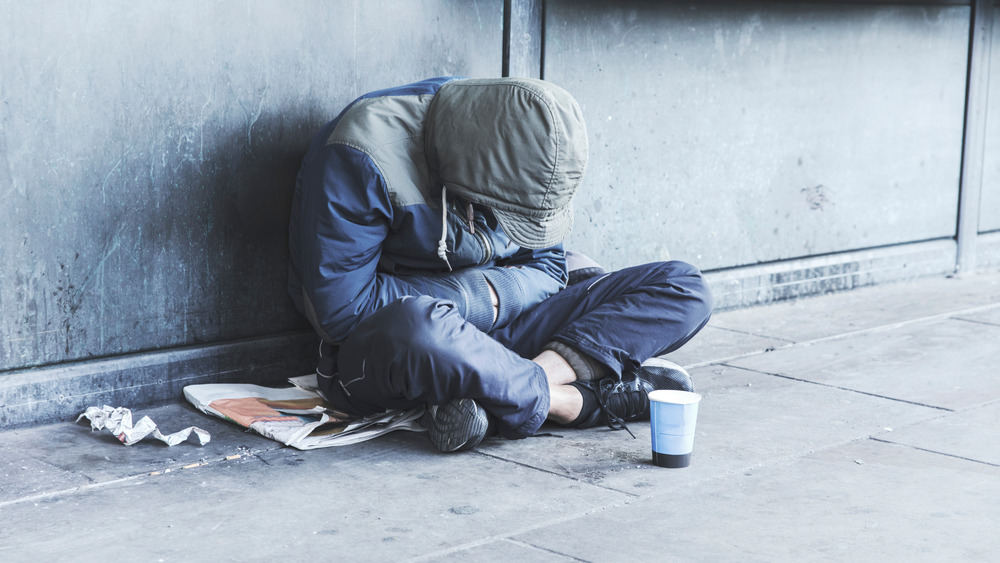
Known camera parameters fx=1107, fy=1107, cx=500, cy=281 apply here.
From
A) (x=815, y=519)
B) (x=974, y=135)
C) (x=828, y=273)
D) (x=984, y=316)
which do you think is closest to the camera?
(x=815, y=519)

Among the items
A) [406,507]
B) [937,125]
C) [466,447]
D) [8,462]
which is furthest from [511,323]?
[937,125]

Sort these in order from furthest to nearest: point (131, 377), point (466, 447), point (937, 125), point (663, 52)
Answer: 1. point (937, 125)
2. point (663, 52)
3. point (131, 377)
4. point (466, 447)

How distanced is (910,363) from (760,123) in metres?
1.35

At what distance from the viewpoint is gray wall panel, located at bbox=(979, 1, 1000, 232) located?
5.82 m

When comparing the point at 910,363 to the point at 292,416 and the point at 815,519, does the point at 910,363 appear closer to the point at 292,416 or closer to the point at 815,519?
the point at 815,519

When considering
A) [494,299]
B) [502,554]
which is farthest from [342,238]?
[502,554]

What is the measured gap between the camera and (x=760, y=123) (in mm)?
4801

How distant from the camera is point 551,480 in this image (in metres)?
2.69

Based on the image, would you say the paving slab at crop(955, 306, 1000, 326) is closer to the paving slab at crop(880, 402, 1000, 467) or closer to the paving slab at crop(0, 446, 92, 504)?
the paving slab at crop(880, 402, 1000, 467)

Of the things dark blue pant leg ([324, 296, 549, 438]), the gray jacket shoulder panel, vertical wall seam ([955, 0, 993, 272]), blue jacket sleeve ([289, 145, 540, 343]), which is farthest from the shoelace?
vertical wall seam ([955, 0, 993, 272])

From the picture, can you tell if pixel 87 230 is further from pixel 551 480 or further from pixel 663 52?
pixel 663 52

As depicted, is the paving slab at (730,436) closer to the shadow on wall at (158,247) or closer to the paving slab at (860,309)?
the paving slab at (860,309)

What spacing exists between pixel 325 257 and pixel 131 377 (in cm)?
76

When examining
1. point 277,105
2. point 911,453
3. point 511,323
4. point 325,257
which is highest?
point 277,105
